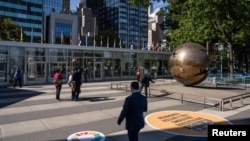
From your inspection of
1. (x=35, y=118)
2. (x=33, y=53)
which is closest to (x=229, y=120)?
(x=35, y=118)

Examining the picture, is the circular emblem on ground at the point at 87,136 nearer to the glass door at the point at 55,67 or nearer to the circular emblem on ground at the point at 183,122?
the circular emblem on ground at the point at 183,122

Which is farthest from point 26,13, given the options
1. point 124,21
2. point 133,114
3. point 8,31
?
point 133,114

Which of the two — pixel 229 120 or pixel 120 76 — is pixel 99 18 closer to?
pixel 120 76

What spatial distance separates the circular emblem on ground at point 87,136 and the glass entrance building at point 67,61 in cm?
1238

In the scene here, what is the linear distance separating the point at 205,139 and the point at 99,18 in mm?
153528

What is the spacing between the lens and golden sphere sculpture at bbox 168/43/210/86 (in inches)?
674

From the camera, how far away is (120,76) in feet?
114

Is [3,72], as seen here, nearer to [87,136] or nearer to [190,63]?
[190,63]

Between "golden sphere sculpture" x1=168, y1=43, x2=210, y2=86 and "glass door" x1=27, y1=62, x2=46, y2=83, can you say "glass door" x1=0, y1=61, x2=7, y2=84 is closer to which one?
"glass door" x1=27, y1=62, x2=46, y2=83

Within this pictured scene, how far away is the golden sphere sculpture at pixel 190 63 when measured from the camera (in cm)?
1711

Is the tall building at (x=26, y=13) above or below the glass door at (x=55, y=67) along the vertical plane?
above

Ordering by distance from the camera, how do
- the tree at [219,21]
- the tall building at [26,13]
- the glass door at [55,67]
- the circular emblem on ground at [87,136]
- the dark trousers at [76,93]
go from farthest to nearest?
the tall building at [26,13] → the glass door at [55,67] → the tree at [219,21] → the dark trousers at [76,93] → the circular emblem on ground at [87,136]

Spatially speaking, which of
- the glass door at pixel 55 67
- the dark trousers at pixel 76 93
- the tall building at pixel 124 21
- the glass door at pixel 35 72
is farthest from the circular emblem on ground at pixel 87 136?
the tall building at pixel 124 21

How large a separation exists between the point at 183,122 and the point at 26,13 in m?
96.8
